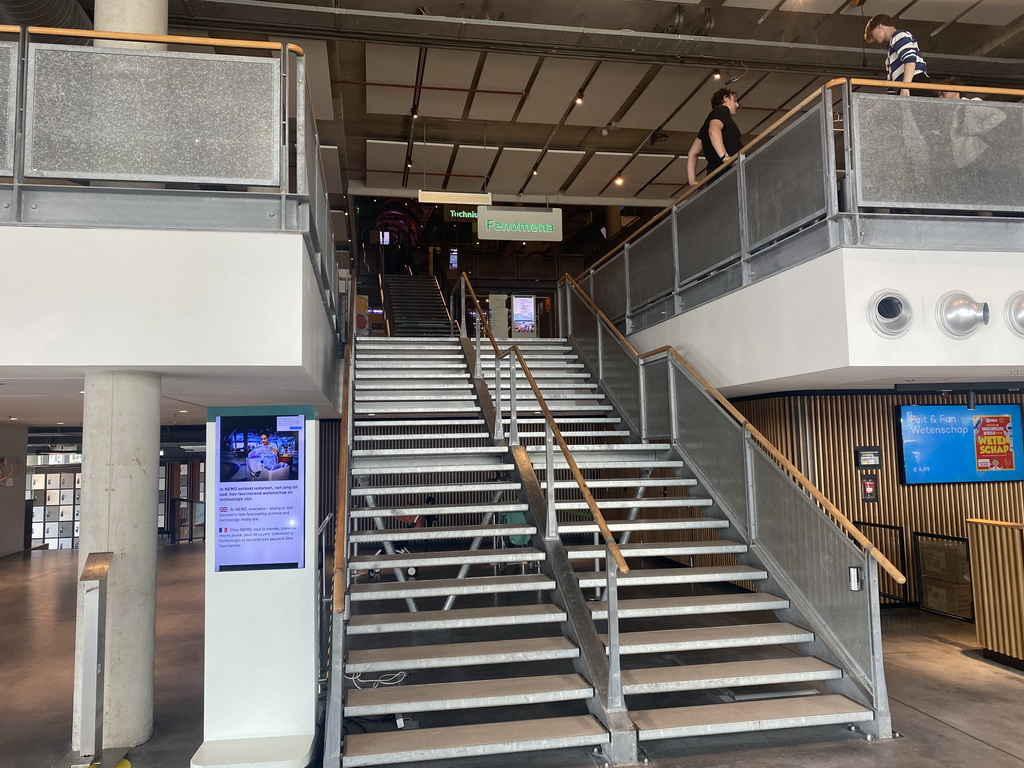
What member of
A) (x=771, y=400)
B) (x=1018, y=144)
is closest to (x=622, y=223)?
(x=771, y=400)

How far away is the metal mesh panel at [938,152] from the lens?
5145 mm

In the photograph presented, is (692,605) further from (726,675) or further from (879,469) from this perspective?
(879,469)

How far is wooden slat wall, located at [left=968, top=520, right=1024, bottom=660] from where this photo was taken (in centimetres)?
557

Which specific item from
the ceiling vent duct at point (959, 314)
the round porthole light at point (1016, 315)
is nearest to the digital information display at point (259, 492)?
the ceiling vent duct at point (959, 314)

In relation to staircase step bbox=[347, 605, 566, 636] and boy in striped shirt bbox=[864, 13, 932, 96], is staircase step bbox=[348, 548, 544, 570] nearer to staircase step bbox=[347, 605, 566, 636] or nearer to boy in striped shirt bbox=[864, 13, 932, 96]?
staircase step bbox=[347, 605, 566, 636]

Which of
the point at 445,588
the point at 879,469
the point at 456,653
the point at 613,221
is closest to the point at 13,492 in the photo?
the point at 445,588

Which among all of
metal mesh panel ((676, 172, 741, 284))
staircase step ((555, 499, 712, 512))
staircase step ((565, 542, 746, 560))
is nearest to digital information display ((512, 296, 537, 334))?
metal mesh panel ((676, 172, 741, 284))

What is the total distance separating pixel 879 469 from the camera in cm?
774

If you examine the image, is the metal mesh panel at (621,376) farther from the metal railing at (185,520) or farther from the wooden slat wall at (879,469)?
the metal railing at (185,520)

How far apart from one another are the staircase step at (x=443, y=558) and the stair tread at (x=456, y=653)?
1.87 feet

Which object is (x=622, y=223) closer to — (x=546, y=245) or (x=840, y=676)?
(x=546, y=245)

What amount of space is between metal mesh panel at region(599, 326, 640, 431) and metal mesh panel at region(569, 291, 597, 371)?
0.35m

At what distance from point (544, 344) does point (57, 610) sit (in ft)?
22.6

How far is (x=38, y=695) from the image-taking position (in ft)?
18.5
